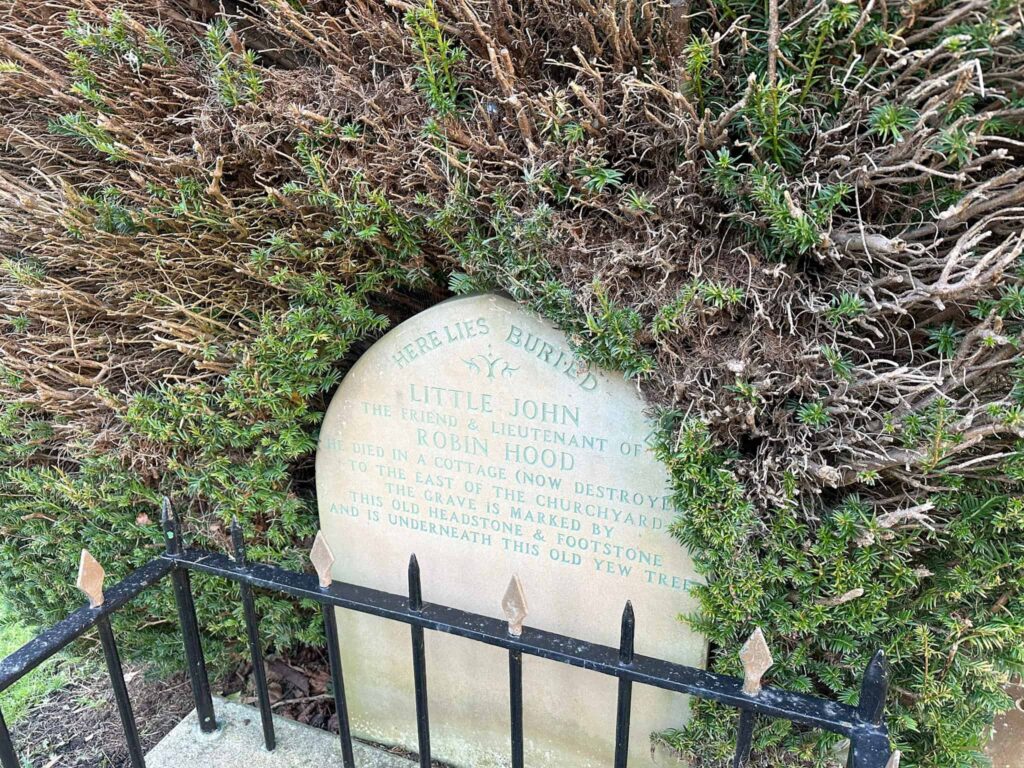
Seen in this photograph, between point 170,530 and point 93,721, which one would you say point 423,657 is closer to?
point 170,530

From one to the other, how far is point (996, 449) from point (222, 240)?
2.17 m

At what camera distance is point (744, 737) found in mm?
1604

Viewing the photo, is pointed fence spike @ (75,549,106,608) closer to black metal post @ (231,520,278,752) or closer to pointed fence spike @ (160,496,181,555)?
pointed fence spike @ (160,496,181,555)

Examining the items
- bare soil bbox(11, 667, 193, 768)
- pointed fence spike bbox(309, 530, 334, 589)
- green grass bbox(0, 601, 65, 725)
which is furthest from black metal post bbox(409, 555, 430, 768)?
green grass bbox(0, 601, 65, 725)

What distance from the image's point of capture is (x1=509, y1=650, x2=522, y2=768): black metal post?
177 centimetres

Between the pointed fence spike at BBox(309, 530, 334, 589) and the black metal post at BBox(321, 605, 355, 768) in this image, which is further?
the black metal post at BBox(321, 605, 355, 768)

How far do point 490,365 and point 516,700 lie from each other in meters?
0.97

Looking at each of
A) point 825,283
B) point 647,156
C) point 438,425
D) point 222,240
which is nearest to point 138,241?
point 222,240

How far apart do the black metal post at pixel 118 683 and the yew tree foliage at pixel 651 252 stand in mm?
557

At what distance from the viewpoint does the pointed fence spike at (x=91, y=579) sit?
1806mm

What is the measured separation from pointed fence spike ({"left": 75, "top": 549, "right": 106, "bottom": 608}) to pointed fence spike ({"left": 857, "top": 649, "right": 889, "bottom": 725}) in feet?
6.41

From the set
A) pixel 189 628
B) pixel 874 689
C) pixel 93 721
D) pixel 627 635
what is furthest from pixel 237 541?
pixel 874 689

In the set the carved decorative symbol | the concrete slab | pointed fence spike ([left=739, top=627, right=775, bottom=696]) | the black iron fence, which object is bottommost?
the concrete slab

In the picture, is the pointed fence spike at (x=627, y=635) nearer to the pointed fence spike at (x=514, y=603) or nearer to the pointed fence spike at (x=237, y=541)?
the pointed fence spike at (x=514, y=603)
